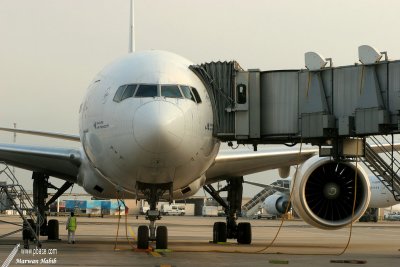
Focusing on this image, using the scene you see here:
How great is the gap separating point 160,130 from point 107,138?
1747 millimetres

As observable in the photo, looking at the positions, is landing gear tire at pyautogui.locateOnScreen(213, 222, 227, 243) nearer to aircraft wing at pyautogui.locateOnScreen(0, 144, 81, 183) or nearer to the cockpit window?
aircraft wing at pyautogui.locateOnScreen(0, 144, 81, 183)

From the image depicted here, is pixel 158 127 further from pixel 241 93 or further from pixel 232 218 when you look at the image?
pixel 232 218

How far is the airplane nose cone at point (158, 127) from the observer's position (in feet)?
44.2

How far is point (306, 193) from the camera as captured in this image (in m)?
17.6

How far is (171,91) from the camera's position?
14.8 metres

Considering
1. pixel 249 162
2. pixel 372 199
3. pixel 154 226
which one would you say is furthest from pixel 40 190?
pixel 372 199

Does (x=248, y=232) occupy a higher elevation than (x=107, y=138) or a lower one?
lower

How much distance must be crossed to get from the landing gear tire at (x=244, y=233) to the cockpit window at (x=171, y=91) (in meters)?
7.50

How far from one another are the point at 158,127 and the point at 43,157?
635cm

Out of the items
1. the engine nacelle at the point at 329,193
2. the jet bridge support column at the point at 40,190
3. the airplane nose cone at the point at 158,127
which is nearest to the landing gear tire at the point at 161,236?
the airplane nose cone at the point at 158,127

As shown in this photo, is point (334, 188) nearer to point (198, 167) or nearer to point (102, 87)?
point (198, 167)

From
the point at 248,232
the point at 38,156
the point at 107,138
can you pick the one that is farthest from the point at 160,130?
the point at 248,232

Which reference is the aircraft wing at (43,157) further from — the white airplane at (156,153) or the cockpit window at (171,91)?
the cockpit window at (171,91)

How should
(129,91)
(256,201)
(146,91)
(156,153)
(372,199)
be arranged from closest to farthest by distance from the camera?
(156,153) < (146,91) < (129,91) < (372,199) < (256,201)
